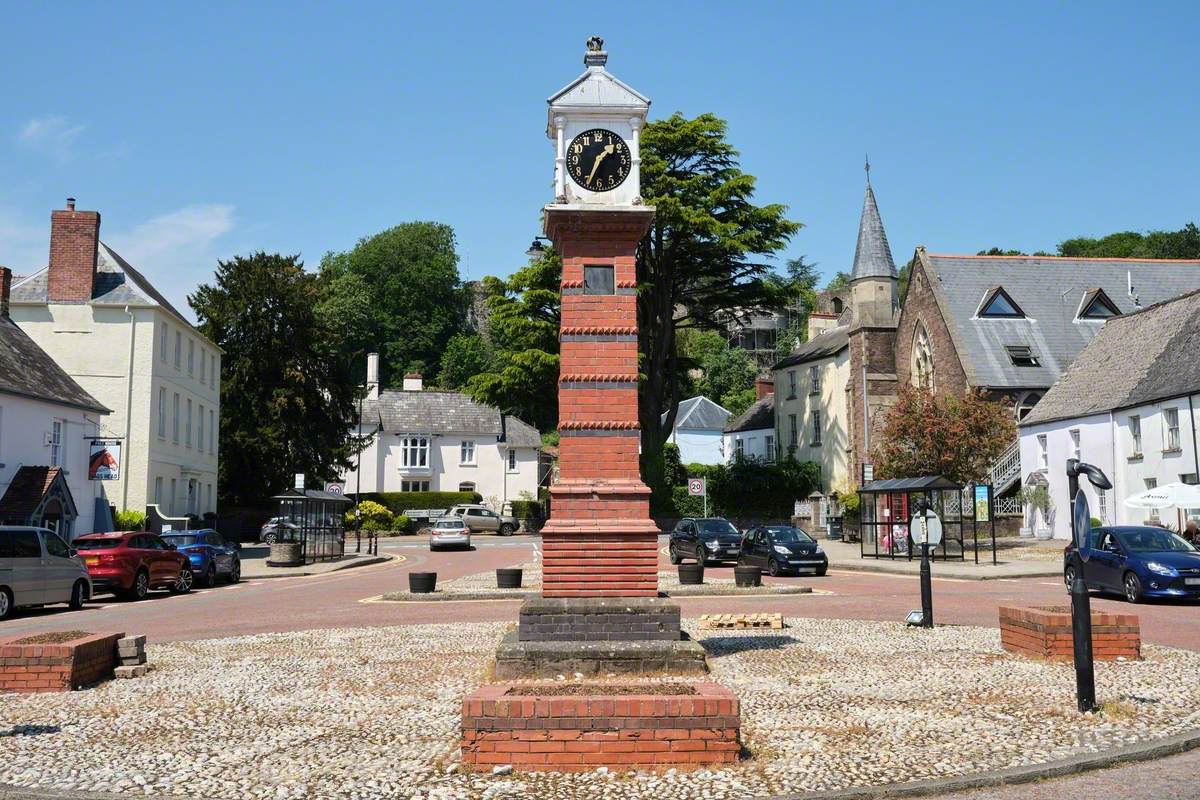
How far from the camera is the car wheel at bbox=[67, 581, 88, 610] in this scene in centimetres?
2059

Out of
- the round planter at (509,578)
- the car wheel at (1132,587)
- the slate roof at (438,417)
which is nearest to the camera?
the car wheel at (1132,587)

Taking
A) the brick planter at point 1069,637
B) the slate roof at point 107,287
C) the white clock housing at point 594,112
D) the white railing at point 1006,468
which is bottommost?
the brick planter at point 1069,637

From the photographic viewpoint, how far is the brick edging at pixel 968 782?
6423mm

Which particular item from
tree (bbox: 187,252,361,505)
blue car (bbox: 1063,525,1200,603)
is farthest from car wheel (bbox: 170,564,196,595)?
tree (bbox: 187,252,361,505)

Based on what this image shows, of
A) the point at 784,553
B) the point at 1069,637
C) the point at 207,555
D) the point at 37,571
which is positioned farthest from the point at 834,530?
the point at 1069,637

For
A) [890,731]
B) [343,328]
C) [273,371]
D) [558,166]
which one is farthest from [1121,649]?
[343,328]

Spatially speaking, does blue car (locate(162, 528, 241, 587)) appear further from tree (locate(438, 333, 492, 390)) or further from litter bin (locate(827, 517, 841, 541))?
tree (locate(438, 333, 492, 390))

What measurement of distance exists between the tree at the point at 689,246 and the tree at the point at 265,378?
58.3 feet

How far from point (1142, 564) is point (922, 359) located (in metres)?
33.8

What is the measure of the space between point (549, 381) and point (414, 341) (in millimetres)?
50691

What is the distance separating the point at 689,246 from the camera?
48.8 m

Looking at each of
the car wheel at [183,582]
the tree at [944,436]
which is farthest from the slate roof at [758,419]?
the car wheel at [183,582]

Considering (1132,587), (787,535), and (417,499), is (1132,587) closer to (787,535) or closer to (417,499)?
(787,535)

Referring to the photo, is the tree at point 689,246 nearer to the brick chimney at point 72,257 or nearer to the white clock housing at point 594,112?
the brick chimney at point 72,257
